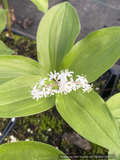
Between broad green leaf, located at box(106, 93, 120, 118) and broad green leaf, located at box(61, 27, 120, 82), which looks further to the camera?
broad green leaf, located at box(106, 93, 120, 118)

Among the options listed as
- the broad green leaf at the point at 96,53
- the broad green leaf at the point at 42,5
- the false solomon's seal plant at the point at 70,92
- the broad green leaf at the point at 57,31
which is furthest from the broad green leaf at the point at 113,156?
the broad green leaf at the point at 42,5

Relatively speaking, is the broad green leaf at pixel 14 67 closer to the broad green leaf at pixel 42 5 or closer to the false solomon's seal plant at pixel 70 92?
the false solomon's seal plant at pixel 70 92

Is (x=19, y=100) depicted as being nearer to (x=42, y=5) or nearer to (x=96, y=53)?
(x=96, y=53)

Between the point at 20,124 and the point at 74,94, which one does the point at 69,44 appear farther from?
the point at 20,124

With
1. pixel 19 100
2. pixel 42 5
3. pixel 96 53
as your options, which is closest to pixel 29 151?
pixel 19 100

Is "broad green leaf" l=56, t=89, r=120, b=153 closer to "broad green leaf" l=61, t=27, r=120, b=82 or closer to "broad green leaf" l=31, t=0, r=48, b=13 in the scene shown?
"broad green leaf" l=61, t=27, r=120, b=82

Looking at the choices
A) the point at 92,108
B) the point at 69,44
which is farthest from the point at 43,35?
the point at 92,108

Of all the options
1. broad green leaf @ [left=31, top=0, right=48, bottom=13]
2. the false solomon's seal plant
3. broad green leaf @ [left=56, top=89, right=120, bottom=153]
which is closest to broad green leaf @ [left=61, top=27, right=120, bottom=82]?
the false solomon's seal plant

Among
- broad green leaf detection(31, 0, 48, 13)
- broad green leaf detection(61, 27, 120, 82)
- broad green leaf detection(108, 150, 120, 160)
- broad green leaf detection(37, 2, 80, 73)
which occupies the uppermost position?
broad green leaf detection(31, 0, 48, 13)
